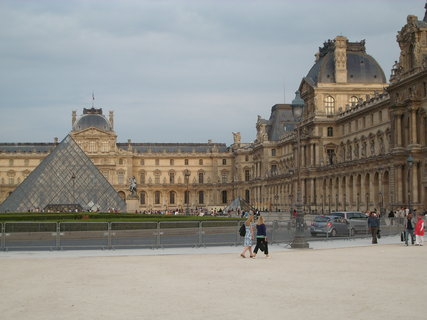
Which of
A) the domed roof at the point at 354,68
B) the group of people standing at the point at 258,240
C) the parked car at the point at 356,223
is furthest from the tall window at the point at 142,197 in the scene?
the group of people standing at the point at 258,240

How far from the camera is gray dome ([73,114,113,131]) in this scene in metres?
103

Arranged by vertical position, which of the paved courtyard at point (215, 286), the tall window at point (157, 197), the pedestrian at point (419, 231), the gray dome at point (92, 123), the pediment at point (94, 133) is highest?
the gray dome at point (92, 123)

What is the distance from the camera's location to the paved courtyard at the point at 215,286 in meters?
10.0

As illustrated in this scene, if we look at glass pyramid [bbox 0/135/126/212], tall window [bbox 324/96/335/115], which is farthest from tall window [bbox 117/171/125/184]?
glass pyramid [bbox 0/135/126/212]

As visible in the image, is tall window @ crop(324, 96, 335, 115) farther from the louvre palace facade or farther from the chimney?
the chimney

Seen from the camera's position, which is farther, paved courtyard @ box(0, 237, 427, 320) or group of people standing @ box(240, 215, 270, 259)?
group of people standing @ box(240, 215, 270, 259)

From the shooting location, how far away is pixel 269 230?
25.3 meters

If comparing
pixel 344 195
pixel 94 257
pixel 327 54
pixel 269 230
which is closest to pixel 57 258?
pixel 94 257

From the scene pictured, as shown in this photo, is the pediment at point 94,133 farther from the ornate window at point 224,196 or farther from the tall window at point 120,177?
the ornate window at point 224,196

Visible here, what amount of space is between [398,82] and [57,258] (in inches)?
1230

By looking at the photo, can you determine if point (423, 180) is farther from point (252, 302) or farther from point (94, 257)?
point (252, 302)

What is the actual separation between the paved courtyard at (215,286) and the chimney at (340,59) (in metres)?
48.3

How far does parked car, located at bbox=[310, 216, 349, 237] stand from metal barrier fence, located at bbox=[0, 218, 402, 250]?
5.52 meters

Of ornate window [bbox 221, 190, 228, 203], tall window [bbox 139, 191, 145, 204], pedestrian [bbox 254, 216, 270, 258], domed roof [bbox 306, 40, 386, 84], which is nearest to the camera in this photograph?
pedestrian [bbox 254, 216, 270, 258]
